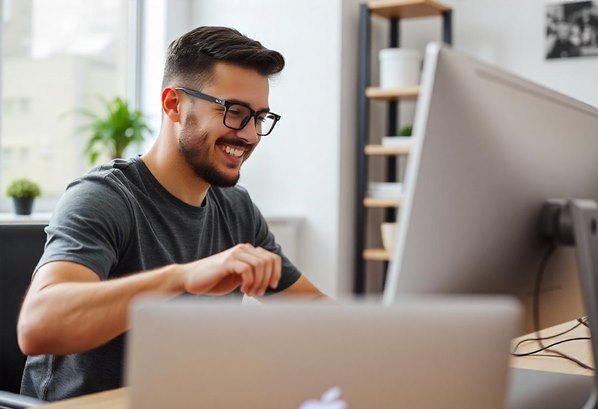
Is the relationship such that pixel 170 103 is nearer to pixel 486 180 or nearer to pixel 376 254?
pixel 486 180

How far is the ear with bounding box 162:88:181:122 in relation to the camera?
169 cm

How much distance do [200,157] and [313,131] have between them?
2.07 metres

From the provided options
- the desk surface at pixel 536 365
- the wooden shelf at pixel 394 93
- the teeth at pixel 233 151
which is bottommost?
the desk surface at pixel 536 365

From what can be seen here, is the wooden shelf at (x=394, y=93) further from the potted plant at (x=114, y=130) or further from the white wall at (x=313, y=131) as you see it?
the potted plant at (x=114, y=130)

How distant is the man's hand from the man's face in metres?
0.61

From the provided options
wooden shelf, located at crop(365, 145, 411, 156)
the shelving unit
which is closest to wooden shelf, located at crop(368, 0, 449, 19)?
the shelving unit

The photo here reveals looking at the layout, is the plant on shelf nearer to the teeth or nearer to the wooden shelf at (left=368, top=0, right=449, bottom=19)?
the wooden shelf at (left=368, top=0, right=449, bottom=19)

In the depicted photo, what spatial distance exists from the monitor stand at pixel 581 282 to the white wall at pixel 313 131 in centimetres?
241

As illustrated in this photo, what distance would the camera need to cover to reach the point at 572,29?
3.64 meters

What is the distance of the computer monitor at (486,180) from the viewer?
2.54 ft

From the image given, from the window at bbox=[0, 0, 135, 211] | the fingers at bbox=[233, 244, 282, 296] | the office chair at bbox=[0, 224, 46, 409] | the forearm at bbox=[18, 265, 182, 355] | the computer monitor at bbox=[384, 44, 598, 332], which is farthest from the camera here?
the window at bbox=[0, 0, 135, 211]

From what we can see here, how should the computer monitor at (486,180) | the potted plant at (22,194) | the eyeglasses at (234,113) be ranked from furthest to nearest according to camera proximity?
the potted plant at (22,194), the eyeglasses at (234,113), the computer monitor at (486,180)

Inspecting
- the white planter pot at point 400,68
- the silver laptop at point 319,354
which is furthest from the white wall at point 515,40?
the silver laptop at point 319,354

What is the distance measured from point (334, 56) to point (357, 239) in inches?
32.6
